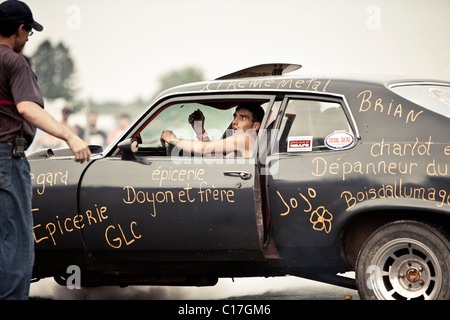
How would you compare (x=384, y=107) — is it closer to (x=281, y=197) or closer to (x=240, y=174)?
(x=281, y=197)

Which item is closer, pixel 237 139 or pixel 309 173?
pixel 309 173

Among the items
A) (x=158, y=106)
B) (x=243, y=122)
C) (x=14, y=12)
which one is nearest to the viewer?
(x=14, y=12)

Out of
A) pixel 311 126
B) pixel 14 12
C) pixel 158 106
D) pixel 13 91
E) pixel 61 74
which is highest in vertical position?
pixel 14 12

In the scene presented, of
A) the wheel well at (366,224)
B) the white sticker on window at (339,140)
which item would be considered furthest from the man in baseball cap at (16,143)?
the wheel well at (366,224)

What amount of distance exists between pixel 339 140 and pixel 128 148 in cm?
152

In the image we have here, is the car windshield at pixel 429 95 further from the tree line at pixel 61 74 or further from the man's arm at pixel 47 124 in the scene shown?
the tree line at pixel 61 74

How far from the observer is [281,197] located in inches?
204

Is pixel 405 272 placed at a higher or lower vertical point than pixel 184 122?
lower

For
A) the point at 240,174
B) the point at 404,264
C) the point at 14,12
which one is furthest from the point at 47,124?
the point at 404,264

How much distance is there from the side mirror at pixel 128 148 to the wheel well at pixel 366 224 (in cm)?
165

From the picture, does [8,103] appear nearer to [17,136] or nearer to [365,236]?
[17,136]

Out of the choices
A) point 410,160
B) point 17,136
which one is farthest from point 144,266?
point 410,160

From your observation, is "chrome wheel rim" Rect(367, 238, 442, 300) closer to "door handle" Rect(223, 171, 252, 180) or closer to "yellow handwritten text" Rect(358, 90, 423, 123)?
"yellow handwritten text" Rect(358, 90, 423, 123)
